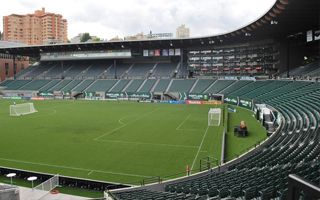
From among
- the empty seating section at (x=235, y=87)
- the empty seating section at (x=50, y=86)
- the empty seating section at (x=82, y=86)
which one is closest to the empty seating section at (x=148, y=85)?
the empty seating section at (x=82, y=86)

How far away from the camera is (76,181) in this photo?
1908cm

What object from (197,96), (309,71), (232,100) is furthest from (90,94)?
(309,71)

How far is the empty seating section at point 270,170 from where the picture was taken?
1173cm

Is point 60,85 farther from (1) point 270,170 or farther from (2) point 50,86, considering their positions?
(1) point 270,170

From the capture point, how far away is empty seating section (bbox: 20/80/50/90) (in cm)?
8756

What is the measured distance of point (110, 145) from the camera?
2930 cm

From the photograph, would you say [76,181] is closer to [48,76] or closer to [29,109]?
[29,109]

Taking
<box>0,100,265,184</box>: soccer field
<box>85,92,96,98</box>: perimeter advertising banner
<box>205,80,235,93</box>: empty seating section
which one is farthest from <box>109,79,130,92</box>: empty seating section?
<box>0,100,265,184</box>: soccer field

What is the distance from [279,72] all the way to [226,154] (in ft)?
150

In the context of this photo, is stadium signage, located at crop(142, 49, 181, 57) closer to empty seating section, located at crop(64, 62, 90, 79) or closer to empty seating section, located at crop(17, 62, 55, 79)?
empty seating section, located at crop(64, 62, 90, 79)

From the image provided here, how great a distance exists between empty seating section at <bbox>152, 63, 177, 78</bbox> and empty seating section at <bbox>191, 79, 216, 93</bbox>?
1105 cm

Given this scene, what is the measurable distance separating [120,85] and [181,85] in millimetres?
16158

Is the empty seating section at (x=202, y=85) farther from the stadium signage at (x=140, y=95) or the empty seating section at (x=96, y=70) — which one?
the empty seating section at (x=96, y=70)

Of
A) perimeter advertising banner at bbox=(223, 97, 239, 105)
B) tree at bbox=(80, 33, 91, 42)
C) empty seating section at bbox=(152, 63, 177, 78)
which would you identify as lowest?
perimeter advertising banner at bbox=(223, 97, 239, 105)
